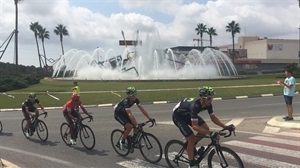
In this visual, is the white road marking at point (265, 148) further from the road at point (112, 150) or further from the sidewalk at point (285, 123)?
the sidewalk at point (285, 123)

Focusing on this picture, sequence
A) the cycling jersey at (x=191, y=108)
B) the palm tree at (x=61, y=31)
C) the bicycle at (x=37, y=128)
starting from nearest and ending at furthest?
1. the cycling jersey at (x=191, y=108)
2. the bicycle at (x=37, y=128)
3. the palm tree at (x=61, y=31)

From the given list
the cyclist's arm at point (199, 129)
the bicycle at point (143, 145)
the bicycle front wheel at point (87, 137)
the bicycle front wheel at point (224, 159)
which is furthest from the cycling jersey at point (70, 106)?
the bicycle front wheel at point (224, 159)

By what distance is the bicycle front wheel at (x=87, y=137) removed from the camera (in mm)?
10344

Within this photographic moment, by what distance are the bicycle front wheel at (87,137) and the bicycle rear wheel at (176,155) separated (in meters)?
3.00

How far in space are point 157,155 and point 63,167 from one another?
81.7 inches

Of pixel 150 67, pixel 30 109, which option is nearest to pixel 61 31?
pixel 150 67

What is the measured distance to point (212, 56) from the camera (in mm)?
57531

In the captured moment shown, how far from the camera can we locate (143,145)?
884cm

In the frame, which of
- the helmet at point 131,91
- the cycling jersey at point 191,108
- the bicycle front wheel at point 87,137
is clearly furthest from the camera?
the bicycle front wheel at point 87,137

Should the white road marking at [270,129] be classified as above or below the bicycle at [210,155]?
below

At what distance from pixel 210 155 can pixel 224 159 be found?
352 mm

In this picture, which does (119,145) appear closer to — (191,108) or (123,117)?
(123,117)

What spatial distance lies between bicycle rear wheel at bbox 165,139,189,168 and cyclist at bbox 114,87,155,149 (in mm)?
1103

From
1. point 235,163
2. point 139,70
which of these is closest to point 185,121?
point 235,163
